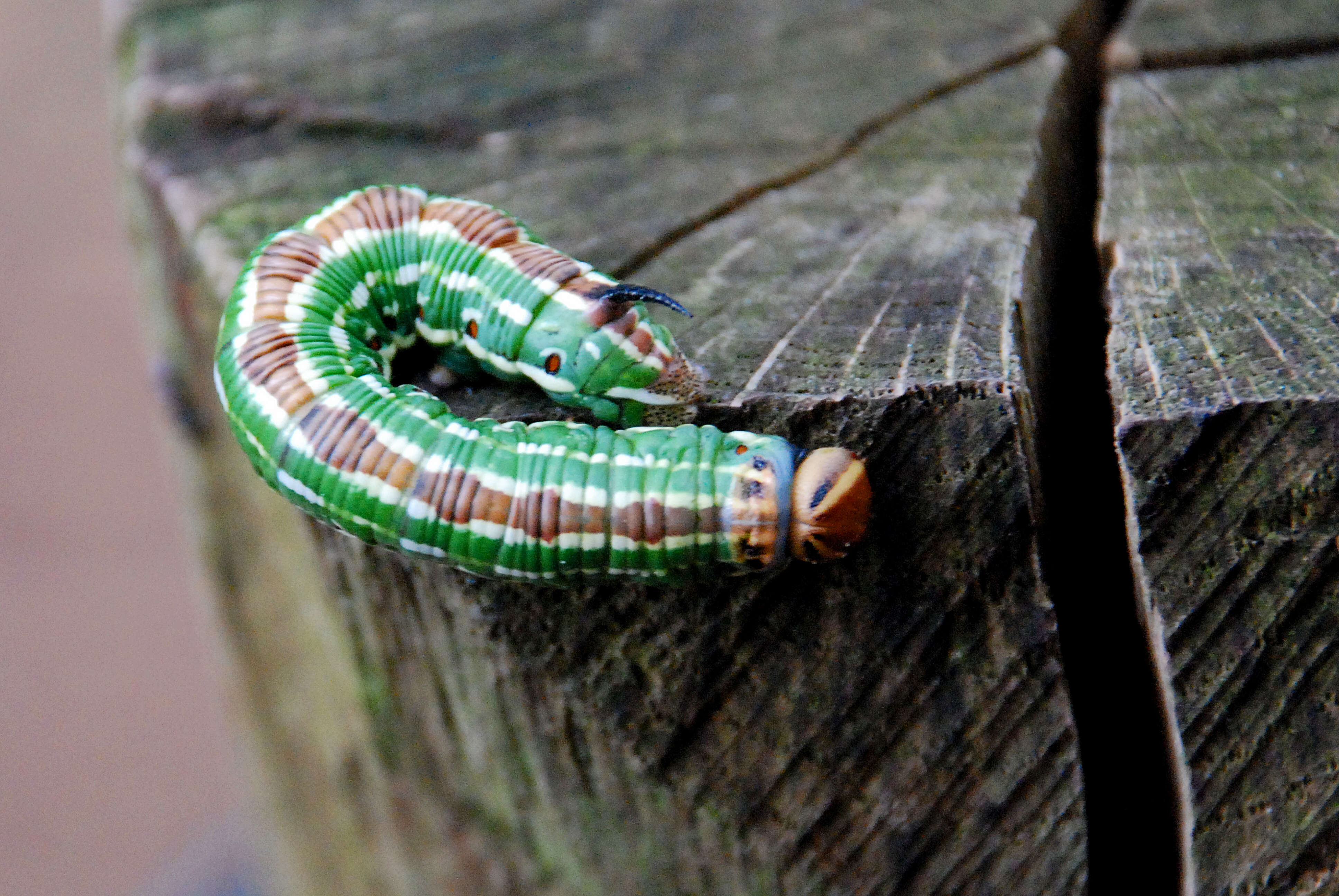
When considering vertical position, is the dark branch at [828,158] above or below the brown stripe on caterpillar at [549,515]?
above

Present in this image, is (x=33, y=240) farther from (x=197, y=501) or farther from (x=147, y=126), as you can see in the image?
(x=147, y=126)

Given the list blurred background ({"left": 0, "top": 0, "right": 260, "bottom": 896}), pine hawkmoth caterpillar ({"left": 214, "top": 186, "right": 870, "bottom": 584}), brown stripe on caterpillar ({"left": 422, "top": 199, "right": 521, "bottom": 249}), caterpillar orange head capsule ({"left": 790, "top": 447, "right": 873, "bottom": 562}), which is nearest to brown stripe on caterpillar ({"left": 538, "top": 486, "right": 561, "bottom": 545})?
pine hawkmoth caterpillar ({"left": 214, "top": 186, "right": 870, "bottom": 584})

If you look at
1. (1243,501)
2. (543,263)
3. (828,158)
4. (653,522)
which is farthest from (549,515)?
(828,158)

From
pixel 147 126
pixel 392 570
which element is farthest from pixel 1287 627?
pixel 147 126

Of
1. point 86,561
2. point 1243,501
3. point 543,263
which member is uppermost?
point 543,263

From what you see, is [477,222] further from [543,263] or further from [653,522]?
[653,522]

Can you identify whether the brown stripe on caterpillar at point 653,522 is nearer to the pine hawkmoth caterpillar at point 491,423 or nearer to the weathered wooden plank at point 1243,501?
the pine hawkmoth caterpillar at point 491,423

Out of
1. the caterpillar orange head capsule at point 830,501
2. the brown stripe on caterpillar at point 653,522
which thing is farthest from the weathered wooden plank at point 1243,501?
the brown stripe on caterpillar at point 653,522

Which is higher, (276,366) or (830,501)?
(276,366)
